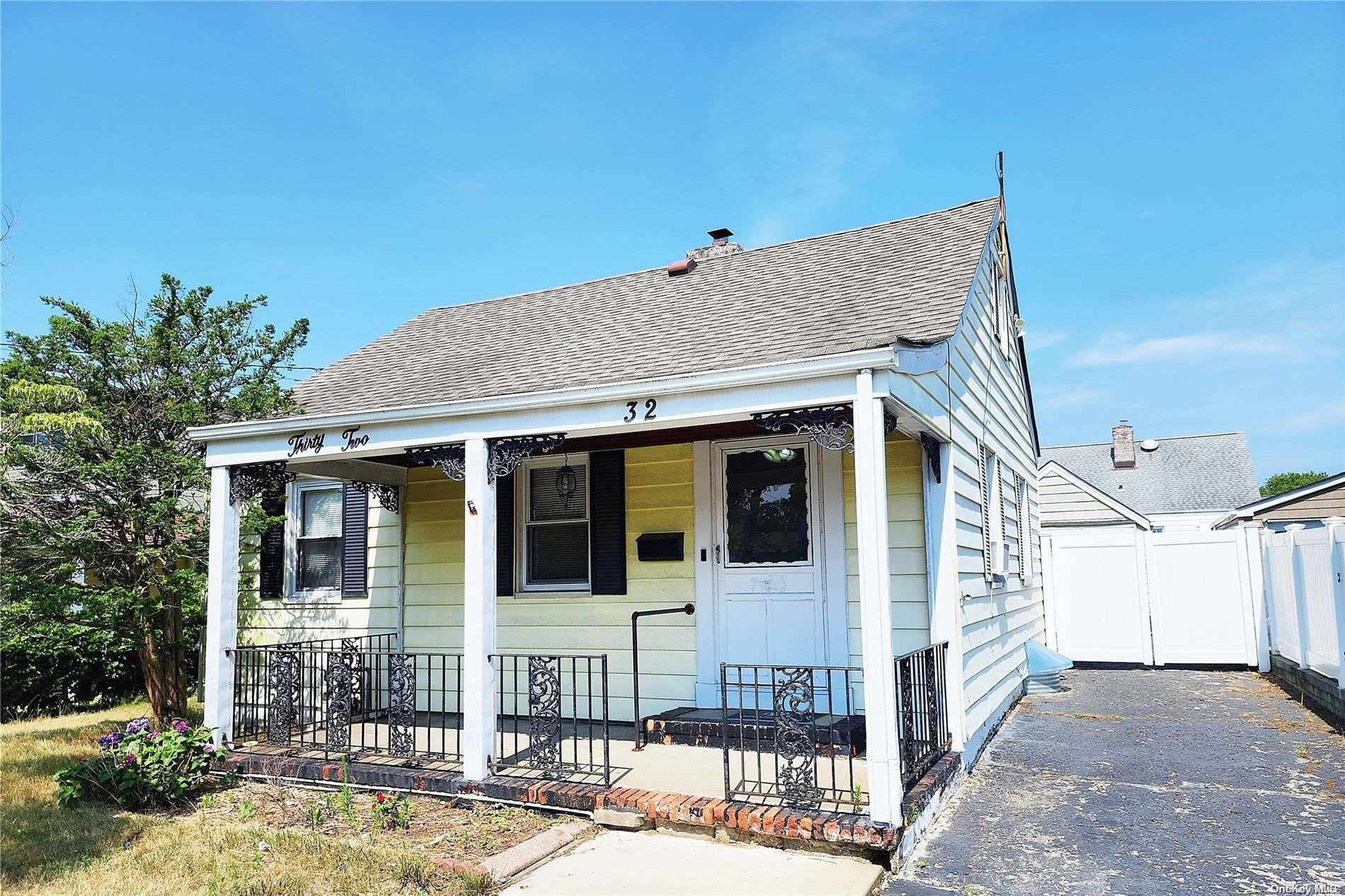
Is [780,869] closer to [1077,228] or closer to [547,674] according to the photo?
[547,674]

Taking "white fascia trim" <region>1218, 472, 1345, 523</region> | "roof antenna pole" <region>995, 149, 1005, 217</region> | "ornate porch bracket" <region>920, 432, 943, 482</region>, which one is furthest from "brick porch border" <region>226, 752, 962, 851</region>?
"white fascia trim" <region>1218, 472, 1345, 523</region>

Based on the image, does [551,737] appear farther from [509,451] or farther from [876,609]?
[876,609]

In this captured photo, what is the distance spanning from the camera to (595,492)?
25.6 feet

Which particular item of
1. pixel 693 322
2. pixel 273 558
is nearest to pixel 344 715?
pixel 273 558

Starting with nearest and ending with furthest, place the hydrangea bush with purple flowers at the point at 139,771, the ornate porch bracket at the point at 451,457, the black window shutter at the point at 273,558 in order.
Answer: the hydrangea bush with purple flowers at the point at 139,771, the ornate porch bracket at the point at 451,457, the black window shutter at the point at 273,558

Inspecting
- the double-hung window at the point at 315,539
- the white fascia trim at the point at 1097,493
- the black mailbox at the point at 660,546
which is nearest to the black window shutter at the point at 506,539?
the black mailbox at the point at 660,546

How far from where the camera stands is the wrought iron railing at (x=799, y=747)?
464 centimetres

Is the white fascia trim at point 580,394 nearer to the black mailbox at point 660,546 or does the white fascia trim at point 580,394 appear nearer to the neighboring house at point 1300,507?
the black mailbox at point 660,546

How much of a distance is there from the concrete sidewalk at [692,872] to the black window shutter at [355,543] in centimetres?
518

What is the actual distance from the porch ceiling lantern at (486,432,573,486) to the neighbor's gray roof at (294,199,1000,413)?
0.63 m

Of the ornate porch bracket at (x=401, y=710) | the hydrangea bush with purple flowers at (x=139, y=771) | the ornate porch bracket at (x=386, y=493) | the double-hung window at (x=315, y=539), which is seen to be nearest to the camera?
the hydrangea bush with purple flowers at (x=139, y=771)

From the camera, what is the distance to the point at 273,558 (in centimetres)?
948

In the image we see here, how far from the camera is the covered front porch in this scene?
193 inches

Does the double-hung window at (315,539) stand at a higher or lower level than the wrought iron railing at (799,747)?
higher
